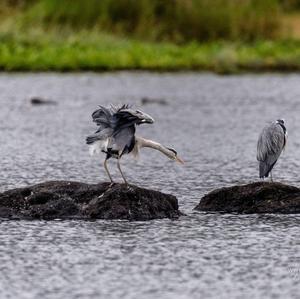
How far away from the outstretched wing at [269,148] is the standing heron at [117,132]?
88 centimetres

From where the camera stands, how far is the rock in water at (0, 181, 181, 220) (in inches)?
359

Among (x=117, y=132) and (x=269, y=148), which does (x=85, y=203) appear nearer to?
(x=117, y=132)

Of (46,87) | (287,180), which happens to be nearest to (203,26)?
(46,87)

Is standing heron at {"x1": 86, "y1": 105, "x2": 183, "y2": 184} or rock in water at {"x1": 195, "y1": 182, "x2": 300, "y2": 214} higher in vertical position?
standing heron at {"x1": 86, "y1": 105, "x2": 183, "y2": 184}

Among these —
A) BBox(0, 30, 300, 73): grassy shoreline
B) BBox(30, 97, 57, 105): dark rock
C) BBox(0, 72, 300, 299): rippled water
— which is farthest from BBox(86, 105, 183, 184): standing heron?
BBox(0, 30, 300, 73): grassy shoreline

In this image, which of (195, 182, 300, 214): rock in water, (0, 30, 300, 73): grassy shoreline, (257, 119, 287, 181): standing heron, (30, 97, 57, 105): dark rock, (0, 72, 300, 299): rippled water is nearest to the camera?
(0, 72, 300, 299): rippled water

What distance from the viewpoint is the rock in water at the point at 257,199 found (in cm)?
944

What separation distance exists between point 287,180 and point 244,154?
7.45ft

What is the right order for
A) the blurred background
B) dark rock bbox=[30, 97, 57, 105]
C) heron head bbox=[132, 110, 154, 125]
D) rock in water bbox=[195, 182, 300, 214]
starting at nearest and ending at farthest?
heron head bbox=[132, 110, 154, 125], rock in water bbox=[195, 182, 300, 214], dark rock bbox=[30, 97, 57, 105], the blurred background

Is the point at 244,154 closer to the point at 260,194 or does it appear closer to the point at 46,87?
the point at 260,194

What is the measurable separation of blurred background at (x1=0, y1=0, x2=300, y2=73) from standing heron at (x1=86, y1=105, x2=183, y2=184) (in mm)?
18755

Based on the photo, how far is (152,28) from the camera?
31.8 m

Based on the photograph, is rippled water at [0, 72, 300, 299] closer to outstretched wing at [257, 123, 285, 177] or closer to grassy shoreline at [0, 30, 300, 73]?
outstretched wing at [257, 123, 285, 177]

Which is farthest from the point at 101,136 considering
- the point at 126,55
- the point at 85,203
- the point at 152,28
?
the point at 152,28
